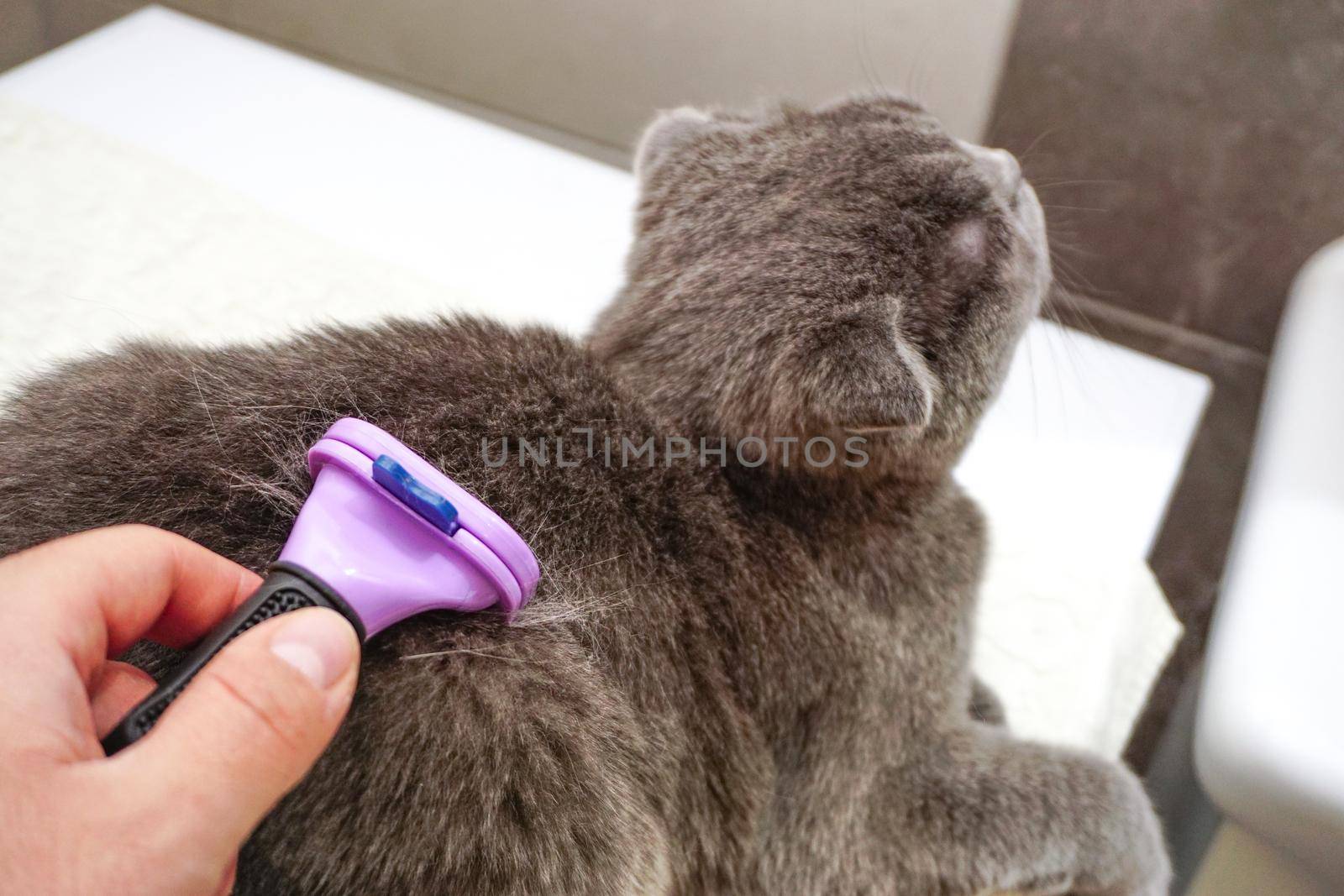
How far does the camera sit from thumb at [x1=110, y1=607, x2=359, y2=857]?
500mm

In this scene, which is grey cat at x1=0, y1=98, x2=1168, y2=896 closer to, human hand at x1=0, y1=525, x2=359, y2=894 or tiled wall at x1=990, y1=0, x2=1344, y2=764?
human hand at x1=0, y1=525, x2=359, y2=894

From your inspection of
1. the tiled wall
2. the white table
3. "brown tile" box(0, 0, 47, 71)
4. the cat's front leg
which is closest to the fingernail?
the cat's front leg

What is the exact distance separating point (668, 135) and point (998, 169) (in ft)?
1.12

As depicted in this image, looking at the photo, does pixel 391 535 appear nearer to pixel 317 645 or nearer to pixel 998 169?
pixel 317 645

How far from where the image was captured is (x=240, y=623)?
562 mm

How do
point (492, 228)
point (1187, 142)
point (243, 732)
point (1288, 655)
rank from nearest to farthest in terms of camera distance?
point (243, 732) < point (1288, 655) < point (492, 228) < point (1187, 142)

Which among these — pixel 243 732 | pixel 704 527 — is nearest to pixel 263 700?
pixel 243 732

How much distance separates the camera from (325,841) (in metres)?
0.62

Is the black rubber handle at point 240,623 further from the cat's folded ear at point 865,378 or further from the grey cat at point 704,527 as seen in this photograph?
the cat's folded ear at point 865,378

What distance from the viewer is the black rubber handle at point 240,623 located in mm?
529

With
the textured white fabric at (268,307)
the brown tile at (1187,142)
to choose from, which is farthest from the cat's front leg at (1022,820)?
the brown tile at (1187,142)

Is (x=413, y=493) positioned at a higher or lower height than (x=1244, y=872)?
higher

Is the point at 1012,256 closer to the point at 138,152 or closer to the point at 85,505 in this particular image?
the point at 85,505

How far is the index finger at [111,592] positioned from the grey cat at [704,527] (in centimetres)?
6
